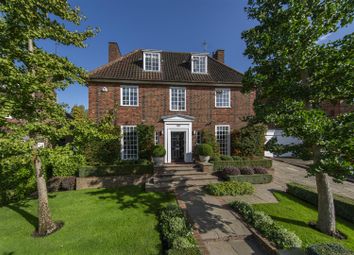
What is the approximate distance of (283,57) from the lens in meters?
5.76

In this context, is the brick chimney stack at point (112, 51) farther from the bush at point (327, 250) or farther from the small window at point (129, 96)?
the bush at point (327, 250)

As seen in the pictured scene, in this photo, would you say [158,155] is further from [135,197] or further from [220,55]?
[220,55]

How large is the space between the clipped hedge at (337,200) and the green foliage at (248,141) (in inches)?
198

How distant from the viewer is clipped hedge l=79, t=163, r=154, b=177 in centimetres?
1106

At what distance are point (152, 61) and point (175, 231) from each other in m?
13.1

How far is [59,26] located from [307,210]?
1218cm

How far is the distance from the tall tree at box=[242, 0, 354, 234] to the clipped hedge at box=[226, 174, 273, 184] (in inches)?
205

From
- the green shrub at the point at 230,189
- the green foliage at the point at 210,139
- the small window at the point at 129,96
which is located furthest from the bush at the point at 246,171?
the small window at the point at 129,96

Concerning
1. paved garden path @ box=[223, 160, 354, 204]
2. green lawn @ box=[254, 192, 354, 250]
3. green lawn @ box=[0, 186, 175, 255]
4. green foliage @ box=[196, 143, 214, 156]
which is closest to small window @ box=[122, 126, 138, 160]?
green lawn @ box=[0, 186, 175, 255]

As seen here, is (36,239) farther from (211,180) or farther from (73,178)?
(211,180)

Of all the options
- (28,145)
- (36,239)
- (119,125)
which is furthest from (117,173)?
(28,145)

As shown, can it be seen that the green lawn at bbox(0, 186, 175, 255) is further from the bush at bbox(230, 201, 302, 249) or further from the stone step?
the bush at bbox(230, 201, 302, 249)

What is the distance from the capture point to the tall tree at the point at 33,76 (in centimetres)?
505

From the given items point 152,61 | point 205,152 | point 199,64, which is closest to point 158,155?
point 205,152
